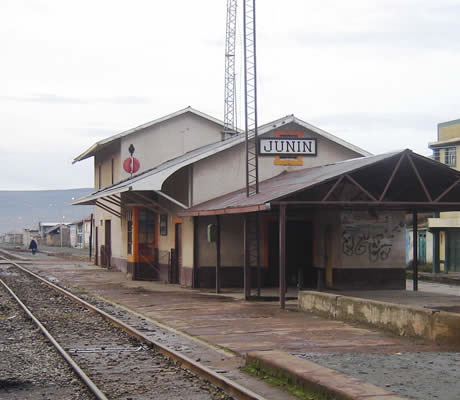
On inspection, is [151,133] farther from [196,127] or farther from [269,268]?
[269,268]

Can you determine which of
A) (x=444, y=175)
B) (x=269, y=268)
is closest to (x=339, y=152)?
(x=269, y=268)

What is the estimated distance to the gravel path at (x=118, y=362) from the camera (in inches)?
361

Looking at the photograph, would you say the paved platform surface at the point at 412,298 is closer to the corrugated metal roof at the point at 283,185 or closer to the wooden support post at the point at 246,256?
the wooden support post at the point at 246,256

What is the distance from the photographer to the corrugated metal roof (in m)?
17.4

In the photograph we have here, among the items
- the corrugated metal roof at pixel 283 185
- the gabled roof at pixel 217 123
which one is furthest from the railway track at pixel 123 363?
the gabled roof at pixel 217 123

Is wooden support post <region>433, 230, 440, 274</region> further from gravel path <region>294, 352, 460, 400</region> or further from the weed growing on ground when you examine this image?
the weed growing on ground

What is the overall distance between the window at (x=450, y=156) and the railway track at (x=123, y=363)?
2280 centimetres

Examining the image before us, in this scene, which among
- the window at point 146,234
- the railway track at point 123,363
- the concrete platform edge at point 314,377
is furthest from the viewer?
the window at point 146,234

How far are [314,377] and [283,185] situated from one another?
38.0 feet

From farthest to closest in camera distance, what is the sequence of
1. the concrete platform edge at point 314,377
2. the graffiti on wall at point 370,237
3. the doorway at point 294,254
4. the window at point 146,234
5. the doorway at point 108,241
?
the doorway at point 108,241
the window at point 146,234
the doorway at point 294,254
the graffiti on wall at point 370,237
the concrete platform edge at point 314,377

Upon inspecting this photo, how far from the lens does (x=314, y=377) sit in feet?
28.9

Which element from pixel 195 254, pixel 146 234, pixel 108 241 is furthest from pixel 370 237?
pixel 108 241

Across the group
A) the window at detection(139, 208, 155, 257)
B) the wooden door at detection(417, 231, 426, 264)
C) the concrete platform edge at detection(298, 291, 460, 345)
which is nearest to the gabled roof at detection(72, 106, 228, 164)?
the window at detection(139, 208, 155, 257)

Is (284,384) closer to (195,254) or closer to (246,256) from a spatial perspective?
(246,256)
